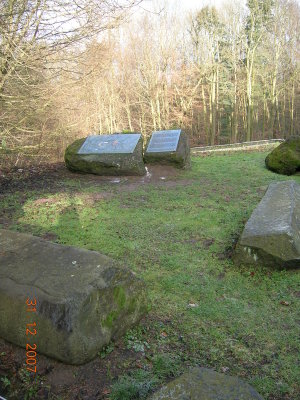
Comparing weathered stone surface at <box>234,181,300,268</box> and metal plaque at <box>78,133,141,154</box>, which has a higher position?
metal plaque at <box>78,133,141,154</box>

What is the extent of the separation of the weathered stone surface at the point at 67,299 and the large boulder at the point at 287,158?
25.3 feet

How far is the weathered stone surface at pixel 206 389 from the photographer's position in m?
2.03

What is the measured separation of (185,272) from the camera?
4414mm

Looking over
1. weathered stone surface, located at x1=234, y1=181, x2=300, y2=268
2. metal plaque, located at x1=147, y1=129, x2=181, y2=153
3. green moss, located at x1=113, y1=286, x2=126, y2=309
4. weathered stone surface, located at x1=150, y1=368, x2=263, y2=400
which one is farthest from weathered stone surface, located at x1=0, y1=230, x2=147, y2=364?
metal plaque, located at x1=147, y1=129, x2=181, y2=153

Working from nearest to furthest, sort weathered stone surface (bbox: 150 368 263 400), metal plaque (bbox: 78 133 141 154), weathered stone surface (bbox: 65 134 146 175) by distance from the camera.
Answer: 1. weathered stone surface (bbox: 150 368 263 400)
2. weathered stone surface (bbox: 65 134 146 175)
3. metal plaque (bbox: 78 133 141 154)

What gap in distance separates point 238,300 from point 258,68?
25.0 meters

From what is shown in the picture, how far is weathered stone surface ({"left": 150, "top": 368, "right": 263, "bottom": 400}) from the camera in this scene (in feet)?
6.66

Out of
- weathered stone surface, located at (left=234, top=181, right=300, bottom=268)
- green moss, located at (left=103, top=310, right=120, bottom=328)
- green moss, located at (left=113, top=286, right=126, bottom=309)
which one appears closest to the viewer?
green moss, located at (left=103, top=310, right=120, bottom=328)

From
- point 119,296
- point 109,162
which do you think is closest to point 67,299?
point 119,296

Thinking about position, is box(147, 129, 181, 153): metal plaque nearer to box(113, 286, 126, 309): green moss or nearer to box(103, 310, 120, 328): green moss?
box(113, 286, 126, 309): green moss

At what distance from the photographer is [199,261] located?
4711mm
